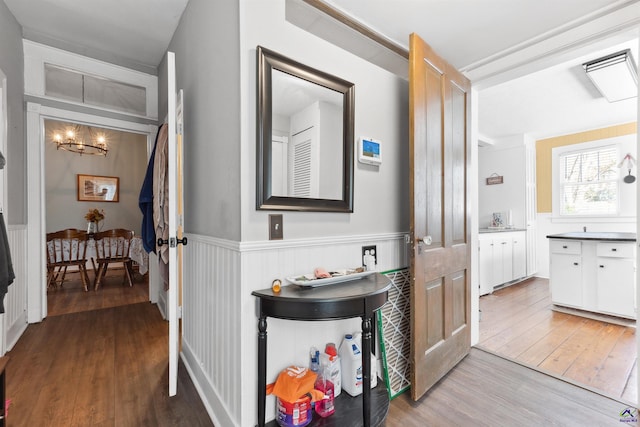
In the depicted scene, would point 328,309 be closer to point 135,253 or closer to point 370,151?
point 370,151

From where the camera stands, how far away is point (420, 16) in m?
1.99

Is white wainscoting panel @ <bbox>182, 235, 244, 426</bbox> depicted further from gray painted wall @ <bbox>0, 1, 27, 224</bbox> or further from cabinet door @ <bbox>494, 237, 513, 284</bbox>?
cabinet door @ <bbox>494, 237, 513, 284</bbox>

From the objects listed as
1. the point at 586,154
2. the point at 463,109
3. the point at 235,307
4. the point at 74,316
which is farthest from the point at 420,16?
the point at 586,154

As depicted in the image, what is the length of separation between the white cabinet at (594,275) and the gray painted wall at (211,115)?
400cm

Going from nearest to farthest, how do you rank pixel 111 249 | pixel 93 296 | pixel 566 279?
1. pixel 566 279
2. pixel 93 296
3. pixel 111 249

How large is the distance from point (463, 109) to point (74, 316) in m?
4.35

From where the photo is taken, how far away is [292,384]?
139 centimetres

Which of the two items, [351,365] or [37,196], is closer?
[351,365]

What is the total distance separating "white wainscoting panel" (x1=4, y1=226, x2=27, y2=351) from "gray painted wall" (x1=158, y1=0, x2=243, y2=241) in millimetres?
1615

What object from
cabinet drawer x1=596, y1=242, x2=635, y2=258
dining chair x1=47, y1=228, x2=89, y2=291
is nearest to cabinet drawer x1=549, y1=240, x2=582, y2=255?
cabinet drawer x1=596, y1=242, x2=635, y2=258

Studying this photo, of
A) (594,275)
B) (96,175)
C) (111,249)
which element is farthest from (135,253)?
(594,275)

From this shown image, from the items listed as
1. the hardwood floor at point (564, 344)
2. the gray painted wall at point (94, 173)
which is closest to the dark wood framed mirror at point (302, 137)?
the hardwood floor at point (564, 344)

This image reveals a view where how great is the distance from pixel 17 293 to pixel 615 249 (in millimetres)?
5955

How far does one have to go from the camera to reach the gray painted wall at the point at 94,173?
17.8ft
